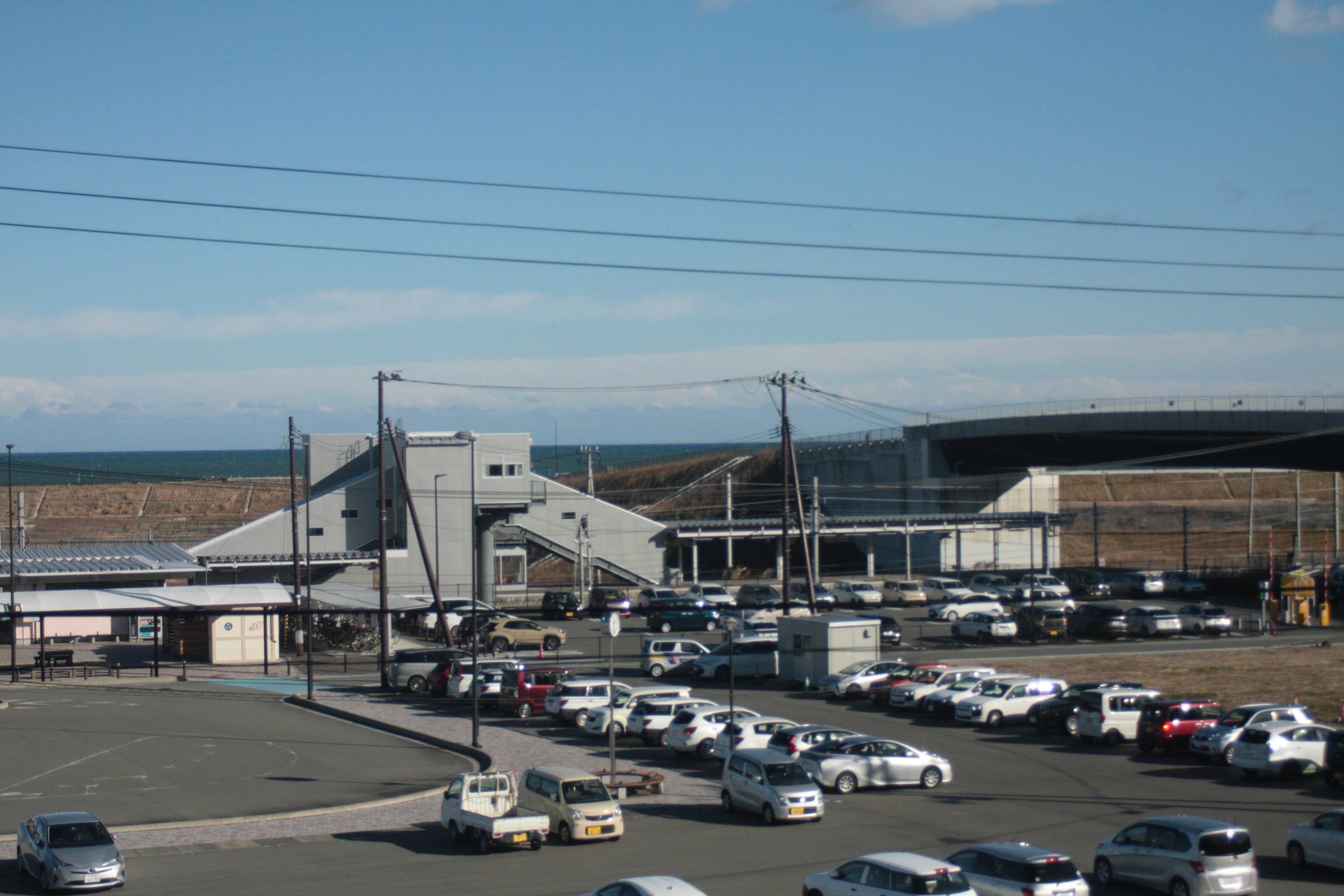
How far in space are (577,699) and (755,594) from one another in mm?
28677

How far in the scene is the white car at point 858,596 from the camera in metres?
60.6

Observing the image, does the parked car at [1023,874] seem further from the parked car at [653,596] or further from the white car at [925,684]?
the parked car at [653,596]

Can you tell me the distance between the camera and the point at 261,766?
27484mm

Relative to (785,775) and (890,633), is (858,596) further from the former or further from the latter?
(785,775)

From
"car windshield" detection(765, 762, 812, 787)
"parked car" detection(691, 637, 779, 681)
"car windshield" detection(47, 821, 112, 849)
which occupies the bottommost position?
"parked car" detection(691, 637, 779, 681)

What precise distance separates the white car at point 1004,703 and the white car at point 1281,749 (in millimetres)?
7128

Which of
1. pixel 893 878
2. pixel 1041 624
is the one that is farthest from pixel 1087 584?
pixel 893 878

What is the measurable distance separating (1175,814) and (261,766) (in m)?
19.8

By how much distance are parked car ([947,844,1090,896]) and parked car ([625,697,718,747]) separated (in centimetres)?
1567

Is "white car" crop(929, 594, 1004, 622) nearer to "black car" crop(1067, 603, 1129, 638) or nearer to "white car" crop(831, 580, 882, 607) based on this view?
"white car" crop(831, 580, 882, 607)

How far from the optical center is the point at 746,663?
4150 cm

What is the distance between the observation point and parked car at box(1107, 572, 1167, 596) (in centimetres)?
6191

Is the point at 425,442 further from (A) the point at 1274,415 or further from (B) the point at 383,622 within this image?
(A) the point at 1274,415

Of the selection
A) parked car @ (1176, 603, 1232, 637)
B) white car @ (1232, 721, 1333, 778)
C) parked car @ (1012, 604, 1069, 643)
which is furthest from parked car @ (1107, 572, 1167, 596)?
white car @ (1232, 721, 1333, 778)
